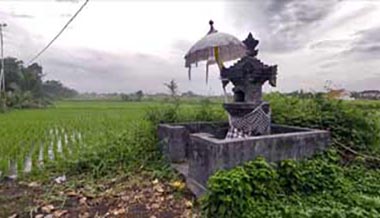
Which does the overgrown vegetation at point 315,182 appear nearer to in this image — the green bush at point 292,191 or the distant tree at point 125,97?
the green bush at point 292,191

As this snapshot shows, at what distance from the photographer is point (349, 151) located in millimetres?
5051

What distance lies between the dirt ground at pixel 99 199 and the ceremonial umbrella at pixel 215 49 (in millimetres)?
2108

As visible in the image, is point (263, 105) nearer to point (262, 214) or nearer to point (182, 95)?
point (262, 214)

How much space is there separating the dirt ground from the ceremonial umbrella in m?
2.11

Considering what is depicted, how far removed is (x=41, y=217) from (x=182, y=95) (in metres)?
4.47

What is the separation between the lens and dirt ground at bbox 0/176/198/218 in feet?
12.4

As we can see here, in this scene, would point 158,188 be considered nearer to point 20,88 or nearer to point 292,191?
point 292,191

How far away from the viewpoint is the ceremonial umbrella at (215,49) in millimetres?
4914

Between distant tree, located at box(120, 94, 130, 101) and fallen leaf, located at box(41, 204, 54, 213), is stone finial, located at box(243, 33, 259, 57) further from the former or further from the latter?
distant tree, located at box(120, 94, 130, 101)

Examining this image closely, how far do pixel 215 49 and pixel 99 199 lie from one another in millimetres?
2901

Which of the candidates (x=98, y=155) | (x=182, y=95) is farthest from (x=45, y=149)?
(x=182, y=95)

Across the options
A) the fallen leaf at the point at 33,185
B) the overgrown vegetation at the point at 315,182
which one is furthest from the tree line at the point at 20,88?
the overgrown vegetation at the point at 315,182

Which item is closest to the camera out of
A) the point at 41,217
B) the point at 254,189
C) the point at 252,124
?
the point at 254,189

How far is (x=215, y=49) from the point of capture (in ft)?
16.9
